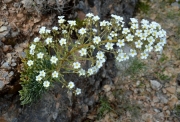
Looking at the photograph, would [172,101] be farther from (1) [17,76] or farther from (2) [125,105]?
(1) [17,76]

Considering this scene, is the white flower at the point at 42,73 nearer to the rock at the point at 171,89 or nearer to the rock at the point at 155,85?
the rock at the point at 155,85

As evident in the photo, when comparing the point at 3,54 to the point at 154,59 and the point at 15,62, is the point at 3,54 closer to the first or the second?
the point at 15,62

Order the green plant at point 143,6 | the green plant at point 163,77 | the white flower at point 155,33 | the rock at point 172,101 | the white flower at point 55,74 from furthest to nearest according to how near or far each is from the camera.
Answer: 1. the green plant at point 143,6
2. the green plant at point 163,77
3. the rock at point 172,101
4. the white flower at point 55,74
5. the white flower at point 155,33

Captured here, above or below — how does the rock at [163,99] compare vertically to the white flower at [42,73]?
below

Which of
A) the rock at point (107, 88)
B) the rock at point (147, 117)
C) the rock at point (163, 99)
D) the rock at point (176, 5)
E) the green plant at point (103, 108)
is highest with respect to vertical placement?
the rock at point (176, 5)

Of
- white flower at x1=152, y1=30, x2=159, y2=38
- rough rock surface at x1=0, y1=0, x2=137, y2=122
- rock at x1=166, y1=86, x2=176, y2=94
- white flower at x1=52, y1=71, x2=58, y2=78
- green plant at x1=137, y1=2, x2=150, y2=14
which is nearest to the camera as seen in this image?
white flower at x1=152, y1=30, x2=159, y2=38

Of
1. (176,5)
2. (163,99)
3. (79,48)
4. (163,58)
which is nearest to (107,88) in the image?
(163,99)

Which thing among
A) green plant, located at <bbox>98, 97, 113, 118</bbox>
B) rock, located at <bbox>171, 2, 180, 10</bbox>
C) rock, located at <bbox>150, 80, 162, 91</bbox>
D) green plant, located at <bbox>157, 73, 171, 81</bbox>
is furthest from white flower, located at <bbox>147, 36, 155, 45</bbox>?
rock, located at <bbox>171, 2, 180, 10</bbox>

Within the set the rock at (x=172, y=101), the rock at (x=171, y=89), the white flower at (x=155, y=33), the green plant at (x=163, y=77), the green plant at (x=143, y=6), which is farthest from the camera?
the green plant at (x=143, y=6)

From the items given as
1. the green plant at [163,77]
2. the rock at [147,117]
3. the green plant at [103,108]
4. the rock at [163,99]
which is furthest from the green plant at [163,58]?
the green plant at [103,108]

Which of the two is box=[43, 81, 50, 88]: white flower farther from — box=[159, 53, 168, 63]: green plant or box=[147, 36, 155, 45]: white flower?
box=[159, 53, 168, 63]: green plant

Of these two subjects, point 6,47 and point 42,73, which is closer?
point 42,73
